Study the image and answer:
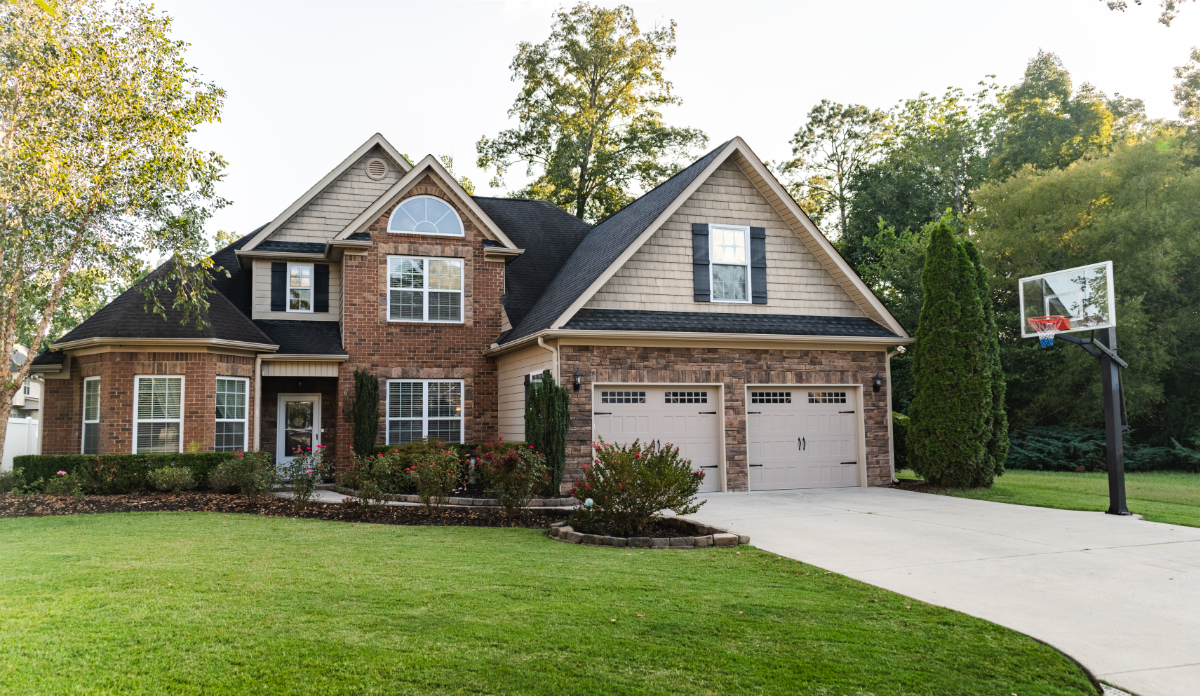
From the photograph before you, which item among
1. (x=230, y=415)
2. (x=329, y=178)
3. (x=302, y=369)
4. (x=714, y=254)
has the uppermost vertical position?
(x=329, y=178)

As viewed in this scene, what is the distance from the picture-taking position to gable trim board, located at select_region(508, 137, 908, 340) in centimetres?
1473

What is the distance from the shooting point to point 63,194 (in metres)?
12.9

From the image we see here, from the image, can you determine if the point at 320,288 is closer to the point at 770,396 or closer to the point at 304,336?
the point at 304,336

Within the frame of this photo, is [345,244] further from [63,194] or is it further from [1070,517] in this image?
[1070,517]

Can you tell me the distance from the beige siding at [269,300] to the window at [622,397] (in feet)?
22.9

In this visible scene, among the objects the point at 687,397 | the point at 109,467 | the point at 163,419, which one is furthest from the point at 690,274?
the point at 109,467

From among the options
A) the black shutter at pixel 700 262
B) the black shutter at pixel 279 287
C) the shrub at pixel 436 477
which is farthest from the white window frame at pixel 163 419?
the black shutter at pixel 700 262

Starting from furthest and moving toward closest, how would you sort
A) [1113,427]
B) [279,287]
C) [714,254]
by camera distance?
[279,287] → [714,254] → [1113,427]

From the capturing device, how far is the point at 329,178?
1803 centimetres

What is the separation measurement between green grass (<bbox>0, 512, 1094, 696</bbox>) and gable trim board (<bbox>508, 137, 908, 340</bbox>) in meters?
8.13

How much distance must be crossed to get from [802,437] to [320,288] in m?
11.2

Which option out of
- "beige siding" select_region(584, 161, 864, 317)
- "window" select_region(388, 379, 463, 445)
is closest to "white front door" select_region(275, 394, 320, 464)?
"window" select_region(388, 379, 463, 445)

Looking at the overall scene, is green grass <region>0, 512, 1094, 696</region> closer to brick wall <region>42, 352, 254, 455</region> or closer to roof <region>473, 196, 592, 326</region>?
brick wall <region>42, 352, 254, 455</region>

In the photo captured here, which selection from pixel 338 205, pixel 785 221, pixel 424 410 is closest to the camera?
pixel 785 221
